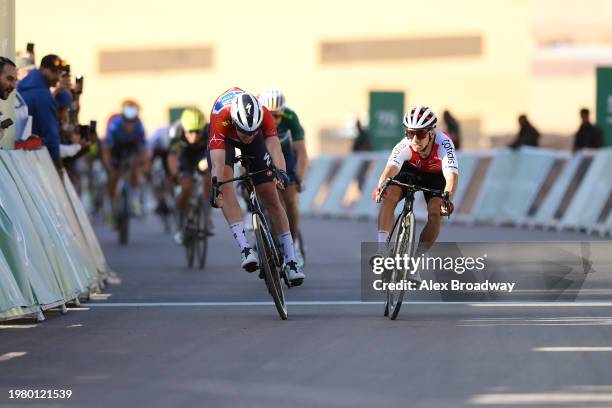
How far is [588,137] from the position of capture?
2647cm

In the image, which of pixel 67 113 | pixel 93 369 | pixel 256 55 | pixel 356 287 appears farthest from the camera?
pixel 256 55

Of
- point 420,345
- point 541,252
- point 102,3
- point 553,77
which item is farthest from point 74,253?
point 102,3

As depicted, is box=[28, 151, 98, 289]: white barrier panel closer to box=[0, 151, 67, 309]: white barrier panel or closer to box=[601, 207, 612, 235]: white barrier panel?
box=[0, 151, 67, 309]: white barrier panel

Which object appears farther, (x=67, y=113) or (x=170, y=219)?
(x=170, y=219)

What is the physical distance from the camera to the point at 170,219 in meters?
27.8

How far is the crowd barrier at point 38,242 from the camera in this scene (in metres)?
11.8

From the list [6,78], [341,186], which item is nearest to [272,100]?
[6,78]

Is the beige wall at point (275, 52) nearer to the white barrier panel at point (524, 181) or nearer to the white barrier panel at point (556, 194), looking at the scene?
the white barrier panel at point (524, 181)

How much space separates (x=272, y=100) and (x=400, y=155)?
2984 millimetres

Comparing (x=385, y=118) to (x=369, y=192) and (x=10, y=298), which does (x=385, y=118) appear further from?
(x=10, y=298)

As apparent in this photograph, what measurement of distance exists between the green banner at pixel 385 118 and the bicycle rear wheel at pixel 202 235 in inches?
702

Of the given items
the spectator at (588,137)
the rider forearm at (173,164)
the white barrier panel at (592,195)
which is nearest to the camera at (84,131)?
the rider forearm at (173,164)

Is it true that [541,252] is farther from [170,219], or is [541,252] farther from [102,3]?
[102,3]

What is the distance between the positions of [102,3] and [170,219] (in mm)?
41314
